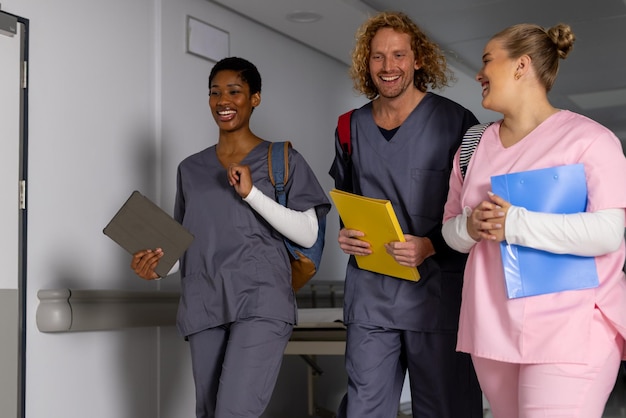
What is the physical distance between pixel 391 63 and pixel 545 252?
2.78 ft

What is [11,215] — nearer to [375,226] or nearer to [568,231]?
[375,226]

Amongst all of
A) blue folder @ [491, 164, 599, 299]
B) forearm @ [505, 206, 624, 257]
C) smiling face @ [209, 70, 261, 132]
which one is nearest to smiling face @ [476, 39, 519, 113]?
blue folder @ [491, 164, 599, 299]

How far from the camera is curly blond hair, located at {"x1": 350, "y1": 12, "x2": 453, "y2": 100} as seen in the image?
8.61ft

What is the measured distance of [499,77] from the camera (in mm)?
2123

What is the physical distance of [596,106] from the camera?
8047mm

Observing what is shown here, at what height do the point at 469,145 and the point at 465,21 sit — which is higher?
the point at 465,21

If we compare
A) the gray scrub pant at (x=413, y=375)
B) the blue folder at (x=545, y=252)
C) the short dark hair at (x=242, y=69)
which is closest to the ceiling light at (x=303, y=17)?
the short dark hair at (x=242, y=69)

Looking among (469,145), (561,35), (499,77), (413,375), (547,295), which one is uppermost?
(561,35)

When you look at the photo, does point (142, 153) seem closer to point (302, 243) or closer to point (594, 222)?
point (302, 243)

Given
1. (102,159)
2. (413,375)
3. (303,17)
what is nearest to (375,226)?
(413,375)

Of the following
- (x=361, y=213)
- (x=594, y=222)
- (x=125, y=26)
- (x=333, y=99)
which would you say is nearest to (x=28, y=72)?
(x=125, y=26)

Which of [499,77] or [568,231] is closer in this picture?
[568,231]

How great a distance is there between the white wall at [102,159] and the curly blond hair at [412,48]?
138 centimetres

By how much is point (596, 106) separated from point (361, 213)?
6266 mm
